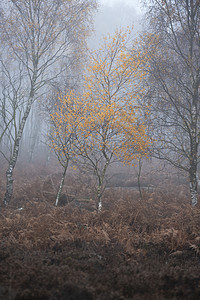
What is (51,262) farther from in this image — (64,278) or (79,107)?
(79,107)

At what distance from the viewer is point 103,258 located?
4051 mm

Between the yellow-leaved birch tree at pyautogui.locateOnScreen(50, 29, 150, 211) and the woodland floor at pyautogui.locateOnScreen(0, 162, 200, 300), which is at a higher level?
Result: the yellow-leaved birch tree at pyautogui.locateOnScreen(50, 29, 150, 211)

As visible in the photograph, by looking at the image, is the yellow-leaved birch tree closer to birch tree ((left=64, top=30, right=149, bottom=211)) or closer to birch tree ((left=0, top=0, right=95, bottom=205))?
birch tree ((left=64, top=30, right=149, bottom=211))

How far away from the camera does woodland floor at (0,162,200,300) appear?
111 inches

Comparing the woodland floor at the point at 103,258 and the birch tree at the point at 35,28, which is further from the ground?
the birch tree at the point at 35,28

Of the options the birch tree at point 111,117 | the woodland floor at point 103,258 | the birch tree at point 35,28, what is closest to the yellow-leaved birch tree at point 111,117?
the birch tree at point 111,117

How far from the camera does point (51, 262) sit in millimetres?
3754

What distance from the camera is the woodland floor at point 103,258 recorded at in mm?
2811

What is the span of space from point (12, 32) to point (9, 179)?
6608mm

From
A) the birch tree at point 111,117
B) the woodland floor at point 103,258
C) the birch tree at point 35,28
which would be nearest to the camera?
the woodland floor at point 103,258

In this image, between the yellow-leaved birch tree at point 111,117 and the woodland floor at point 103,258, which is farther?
the yellow-leaved birch tree at point 111,117

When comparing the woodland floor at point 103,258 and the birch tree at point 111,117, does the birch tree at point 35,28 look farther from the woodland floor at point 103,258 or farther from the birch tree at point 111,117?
the woodland floor at point 103,258

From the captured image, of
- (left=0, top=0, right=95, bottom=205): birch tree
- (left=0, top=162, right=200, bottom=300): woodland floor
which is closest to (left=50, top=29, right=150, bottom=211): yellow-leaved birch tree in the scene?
(left=0, top=162, right=200, bottom=300): woodland floor

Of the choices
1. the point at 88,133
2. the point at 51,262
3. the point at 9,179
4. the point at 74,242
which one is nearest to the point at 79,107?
the point at 88,133
